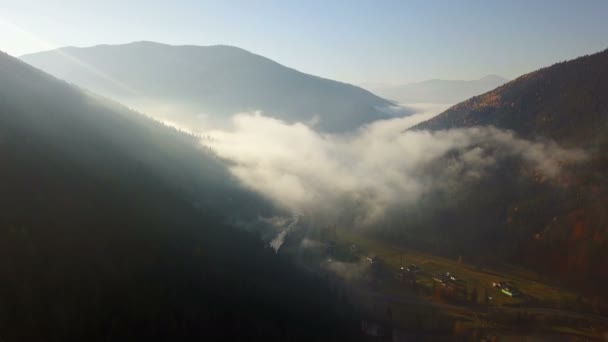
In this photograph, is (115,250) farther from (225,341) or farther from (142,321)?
(225,341)

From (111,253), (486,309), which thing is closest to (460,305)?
(486,309)

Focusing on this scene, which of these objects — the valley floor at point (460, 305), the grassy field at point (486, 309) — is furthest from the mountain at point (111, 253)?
the grassy field at point (486, 309)

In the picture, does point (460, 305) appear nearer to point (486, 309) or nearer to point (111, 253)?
point (486, 309)

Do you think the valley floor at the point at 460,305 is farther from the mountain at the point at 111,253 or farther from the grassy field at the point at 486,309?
the mountain at the point at 111,253

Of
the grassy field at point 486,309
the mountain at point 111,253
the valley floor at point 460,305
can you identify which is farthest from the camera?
the grassy field at point 486,309

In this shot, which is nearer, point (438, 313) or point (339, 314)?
point (339, 314)

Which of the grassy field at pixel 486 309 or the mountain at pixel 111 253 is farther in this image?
the grassy field at pixel 486 309

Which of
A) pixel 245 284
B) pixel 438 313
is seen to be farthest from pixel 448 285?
pixel 245 284

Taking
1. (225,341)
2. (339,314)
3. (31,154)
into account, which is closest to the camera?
(225,341)
